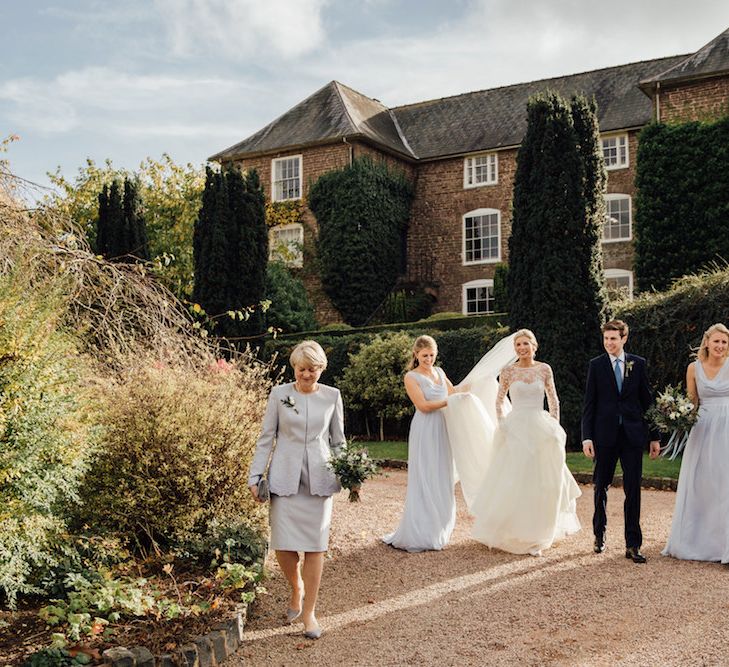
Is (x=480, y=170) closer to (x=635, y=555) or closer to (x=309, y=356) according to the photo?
(x=635, y=555)

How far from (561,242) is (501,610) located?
10.9 m

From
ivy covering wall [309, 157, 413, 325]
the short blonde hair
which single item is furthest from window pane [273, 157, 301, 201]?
the short blonde hair

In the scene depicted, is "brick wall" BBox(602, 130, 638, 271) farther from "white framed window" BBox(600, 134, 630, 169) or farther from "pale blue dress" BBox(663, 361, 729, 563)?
"pale blue dress" BBox(663, 361, 729, 563)

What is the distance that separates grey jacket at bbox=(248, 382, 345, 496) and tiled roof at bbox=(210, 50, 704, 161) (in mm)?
23256

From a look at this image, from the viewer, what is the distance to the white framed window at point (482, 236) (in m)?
28.7

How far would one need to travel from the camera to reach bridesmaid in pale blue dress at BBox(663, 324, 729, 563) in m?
7.08

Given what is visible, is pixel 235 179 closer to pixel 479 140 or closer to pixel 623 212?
pixel 479 140

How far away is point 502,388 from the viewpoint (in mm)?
8039

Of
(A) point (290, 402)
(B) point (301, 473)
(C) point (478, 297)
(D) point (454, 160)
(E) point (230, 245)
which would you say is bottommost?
(B) point (301, 473)

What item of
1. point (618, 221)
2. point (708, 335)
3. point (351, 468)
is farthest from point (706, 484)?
point (618, 221)

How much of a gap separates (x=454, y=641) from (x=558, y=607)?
99cm

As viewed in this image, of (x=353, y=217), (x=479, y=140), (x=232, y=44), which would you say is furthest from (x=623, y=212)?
(x=232, y=44)

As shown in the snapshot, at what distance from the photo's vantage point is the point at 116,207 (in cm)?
2602

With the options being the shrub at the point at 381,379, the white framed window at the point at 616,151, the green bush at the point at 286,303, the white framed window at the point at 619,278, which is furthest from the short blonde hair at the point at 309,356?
the white framed window at the point at 616,151
